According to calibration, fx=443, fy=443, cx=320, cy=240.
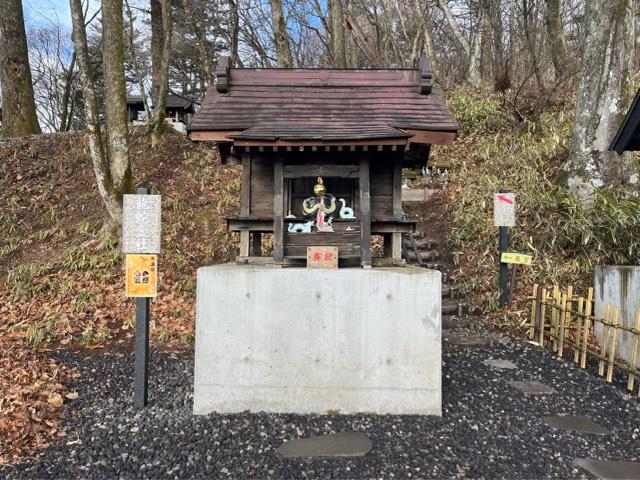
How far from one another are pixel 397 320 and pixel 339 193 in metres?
1.49

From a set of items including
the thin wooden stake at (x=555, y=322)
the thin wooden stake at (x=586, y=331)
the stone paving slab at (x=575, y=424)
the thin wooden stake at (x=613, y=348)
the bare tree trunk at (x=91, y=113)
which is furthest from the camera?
the bare tree trunk at (x=91, y=113)

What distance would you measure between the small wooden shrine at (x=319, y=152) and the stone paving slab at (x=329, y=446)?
5.30 ft

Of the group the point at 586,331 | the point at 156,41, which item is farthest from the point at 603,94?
the point at 156,41

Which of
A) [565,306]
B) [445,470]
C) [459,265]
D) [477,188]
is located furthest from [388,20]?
[445,470]

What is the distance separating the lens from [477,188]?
9.81 m

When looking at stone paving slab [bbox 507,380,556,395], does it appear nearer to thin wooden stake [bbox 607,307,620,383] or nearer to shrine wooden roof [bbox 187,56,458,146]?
thin wooden stake [bbox 607,307,620,383]

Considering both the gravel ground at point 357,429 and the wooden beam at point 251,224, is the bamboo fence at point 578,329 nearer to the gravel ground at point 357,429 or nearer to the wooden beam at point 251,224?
the gravel ground at point 357,429

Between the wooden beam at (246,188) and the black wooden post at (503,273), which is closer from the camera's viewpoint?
the wooden beam at (246,188)

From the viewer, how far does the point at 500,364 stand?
5.66 metres

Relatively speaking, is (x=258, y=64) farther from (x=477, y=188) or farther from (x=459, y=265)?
(x=459, y=265)

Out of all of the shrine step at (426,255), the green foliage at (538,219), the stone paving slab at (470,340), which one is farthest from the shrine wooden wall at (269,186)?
the shrine step at (426,255)

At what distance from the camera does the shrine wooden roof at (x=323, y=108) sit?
4.18 meters

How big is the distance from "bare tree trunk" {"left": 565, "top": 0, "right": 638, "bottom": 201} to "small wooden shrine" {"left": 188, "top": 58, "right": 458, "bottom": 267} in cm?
520

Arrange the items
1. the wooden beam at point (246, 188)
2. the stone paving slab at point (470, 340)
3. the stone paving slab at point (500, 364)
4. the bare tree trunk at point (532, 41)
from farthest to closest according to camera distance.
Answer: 1. the bare tree trunk at point (532, 41)
2. the stone paving slab at point (470, 340)
3. the stone paving slab at point (500, 364)
4. the wooden beam at point (246, 188)
